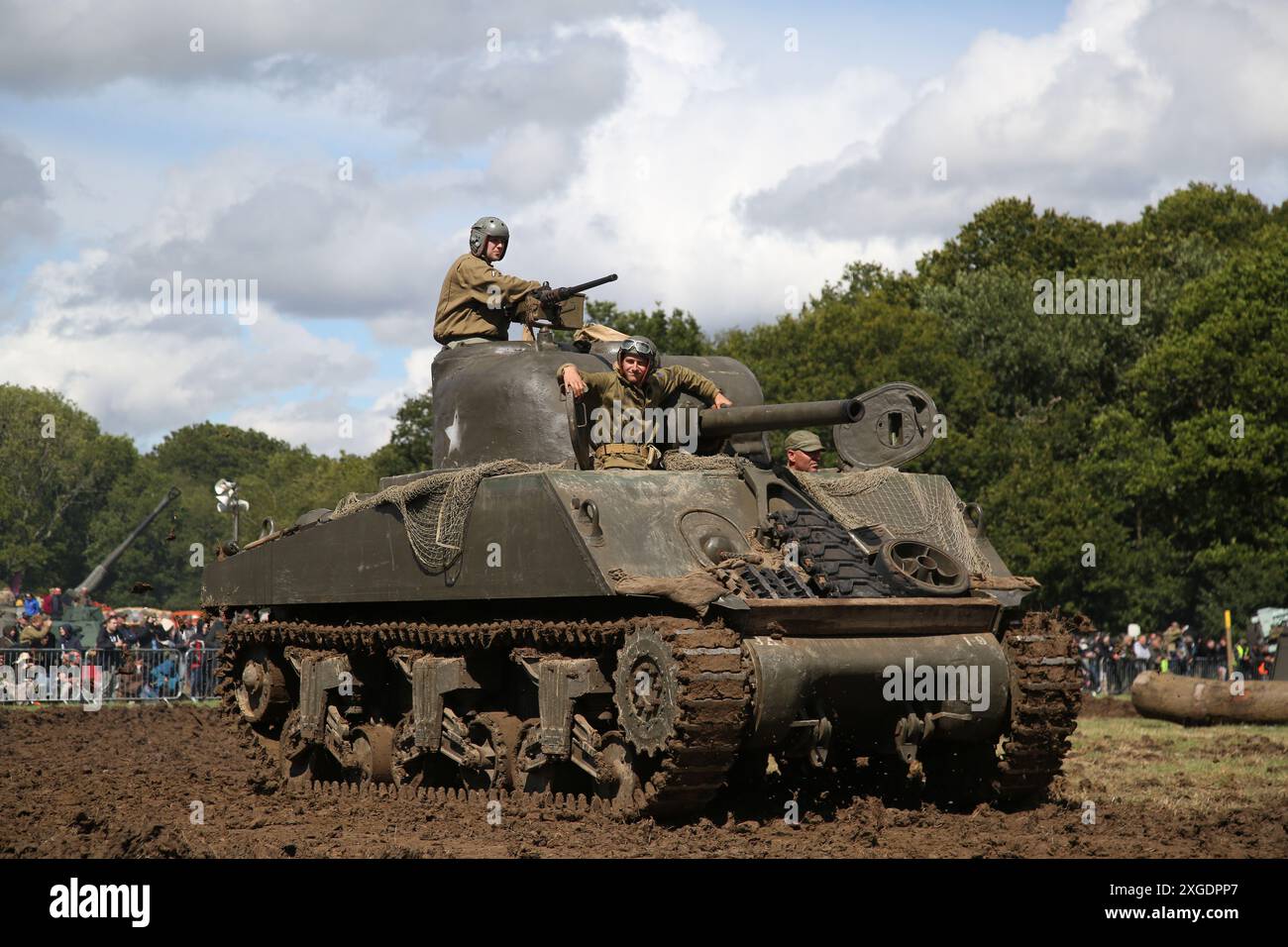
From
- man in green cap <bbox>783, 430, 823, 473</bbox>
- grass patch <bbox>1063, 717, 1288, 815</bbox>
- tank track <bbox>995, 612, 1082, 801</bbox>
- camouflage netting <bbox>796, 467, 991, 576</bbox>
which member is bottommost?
grass patch <bbox>1063, 717, 1288, 815</bbox>

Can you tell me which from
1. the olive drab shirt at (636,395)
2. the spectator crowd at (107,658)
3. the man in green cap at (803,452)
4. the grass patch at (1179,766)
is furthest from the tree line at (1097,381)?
the olive drab shirt at (636,395)

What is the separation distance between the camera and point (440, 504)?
13070 mm

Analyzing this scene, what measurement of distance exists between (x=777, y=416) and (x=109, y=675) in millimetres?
20632

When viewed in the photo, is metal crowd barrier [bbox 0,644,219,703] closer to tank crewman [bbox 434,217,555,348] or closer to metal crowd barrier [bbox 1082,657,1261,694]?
tank crewman [bbox 434,217,555,348]

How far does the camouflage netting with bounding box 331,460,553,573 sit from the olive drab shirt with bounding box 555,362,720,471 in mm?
535

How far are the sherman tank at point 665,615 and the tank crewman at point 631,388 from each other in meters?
0.17

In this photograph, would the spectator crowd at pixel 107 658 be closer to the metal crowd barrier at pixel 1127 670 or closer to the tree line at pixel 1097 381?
the metal crowd barrier at pixel 1127 670

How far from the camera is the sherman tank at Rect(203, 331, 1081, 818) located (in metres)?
11.0

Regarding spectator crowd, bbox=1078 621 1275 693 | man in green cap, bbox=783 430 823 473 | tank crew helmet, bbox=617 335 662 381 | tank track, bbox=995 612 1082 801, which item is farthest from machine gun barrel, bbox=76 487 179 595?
tank track, bbox=995 612 1082 801

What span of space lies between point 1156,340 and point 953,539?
1488 inches

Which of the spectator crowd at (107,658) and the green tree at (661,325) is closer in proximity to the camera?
the spectator crowd at (107,658)

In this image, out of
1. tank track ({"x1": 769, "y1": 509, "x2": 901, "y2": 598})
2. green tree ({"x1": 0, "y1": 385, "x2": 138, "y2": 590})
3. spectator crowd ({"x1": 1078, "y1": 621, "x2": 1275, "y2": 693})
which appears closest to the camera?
tank track ({"x1": 769, "y1": 509, "x2": 901, "y2": 598})

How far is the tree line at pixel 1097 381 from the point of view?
4069cm
